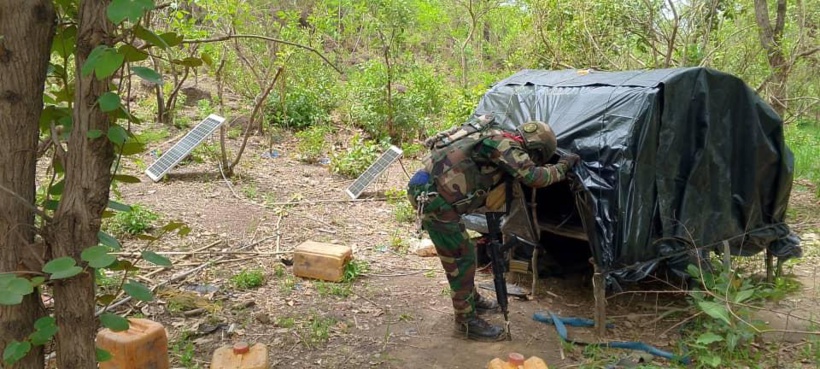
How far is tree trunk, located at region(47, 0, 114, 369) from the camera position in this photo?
174 cm

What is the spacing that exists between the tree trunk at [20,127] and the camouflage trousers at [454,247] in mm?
2531

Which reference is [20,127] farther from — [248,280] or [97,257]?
[248,280]

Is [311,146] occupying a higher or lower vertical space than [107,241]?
lower

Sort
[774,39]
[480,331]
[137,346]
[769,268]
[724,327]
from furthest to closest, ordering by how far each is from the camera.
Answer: [774,39] → [769,268] → [480,331] → [724,327] → [137,346]

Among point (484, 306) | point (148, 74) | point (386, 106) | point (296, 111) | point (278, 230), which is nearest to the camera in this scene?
point (148, 74)

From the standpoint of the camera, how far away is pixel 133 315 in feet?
13.3

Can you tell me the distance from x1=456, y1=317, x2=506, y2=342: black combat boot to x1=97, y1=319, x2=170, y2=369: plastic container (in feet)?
6.25

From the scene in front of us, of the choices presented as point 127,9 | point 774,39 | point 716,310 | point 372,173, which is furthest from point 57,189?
point 774,39

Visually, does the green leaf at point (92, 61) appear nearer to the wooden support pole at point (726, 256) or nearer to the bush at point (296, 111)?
the wooden support pole at point (726, 256)

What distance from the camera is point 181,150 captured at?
748cm

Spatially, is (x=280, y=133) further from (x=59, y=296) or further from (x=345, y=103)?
(x=59, y=296)

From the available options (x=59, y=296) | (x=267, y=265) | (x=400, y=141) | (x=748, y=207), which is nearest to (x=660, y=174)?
(x=748, y=207)

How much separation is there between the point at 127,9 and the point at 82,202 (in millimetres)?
669

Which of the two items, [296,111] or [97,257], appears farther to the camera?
[296,111]
